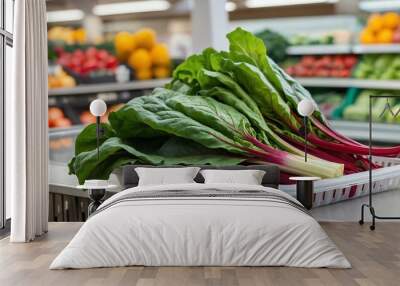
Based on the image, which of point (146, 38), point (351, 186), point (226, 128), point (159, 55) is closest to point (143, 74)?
point (159, 55)

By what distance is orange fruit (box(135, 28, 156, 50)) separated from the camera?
23.6 ft

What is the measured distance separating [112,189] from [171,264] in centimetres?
226

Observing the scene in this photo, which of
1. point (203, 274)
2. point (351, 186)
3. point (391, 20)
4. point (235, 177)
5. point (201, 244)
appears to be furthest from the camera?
point (391, 20)

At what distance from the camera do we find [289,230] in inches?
166

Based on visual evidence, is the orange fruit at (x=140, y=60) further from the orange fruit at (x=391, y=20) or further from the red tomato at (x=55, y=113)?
the orange fruit at (x=391, y=20)

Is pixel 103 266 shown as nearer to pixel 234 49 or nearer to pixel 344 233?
pixel 344 233

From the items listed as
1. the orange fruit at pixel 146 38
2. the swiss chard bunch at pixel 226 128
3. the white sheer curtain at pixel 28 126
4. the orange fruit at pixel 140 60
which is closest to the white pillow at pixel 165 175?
the swiss chard bunch at pixel 226 128

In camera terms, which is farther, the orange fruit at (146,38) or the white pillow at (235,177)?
the orange fruit at (146,38)

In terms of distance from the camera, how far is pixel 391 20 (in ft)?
23.9

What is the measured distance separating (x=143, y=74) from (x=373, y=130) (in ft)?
7.48

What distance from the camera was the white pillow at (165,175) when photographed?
583 centimetres

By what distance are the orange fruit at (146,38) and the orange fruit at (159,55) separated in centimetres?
5

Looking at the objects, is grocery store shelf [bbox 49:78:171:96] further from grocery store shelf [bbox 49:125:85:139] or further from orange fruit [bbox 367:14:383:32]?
orange fruit [bbox 367:14:383:32]

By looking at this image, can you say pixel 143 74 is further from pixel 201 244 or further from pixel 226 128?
pixel 201 244
